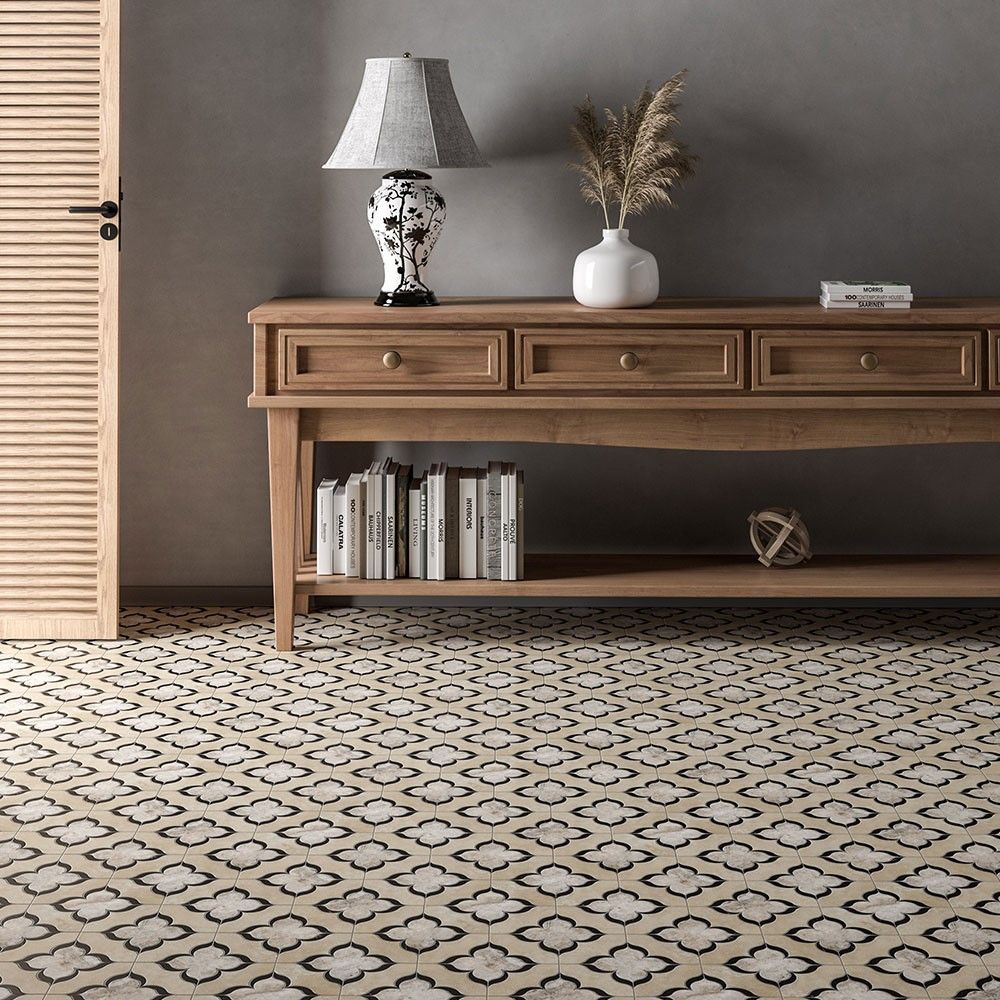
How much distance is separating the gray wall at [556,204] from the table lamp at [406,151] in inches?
13.2

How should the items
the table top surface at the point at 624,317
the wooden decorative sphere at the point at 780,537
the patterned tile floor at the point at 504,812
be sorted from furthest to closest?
the wooden decorative sphere at the point at 780,537 → the table top surface at the point at 624,317 → the patterned tile floor at the point at 504,812

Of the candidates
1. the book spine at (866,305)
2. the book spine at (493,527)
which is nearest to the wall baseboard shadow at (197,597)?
the book spine at (493,527)

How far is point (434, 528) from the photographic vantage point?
136 inches

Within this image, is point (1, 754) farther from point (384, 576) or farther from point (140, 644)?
point (384, 576)

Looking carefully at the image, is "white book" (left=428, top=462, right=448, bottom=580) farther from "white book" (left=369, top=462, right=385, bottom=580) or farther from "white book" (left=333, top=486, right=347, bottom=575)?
"white book" (left=333, top=486, right=347, bottom=575)

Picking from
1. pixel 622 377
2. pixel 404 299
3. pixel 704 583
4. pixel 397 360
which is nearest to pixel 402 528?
pixel 397 360

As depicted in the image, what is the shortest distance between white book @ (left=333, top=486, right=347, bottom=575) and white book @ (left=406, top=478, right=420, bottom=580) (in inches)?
6.7

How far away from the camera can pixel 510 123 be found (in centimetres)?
372

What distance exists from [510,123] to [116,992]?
2.62 metres

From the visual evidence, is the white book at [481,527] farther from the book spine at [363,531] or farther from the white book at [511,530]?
the book spine at [363,531]

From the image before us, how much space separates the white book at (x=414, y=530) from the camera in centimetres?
348

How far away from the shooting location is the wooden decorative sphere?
141 inches

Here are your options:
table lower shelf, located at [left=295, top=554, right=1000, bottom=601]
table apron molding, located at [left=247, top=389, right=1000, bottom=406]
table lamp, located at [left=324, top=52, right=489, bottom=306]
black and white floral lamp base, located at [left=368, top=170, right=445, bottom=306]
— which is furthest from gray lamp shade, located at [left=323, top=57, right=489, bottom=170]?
table lower shelf, located at [left=295, top=554, right=1000, bottom=601]

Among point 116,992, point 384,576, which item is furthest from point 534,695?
point 116,992
